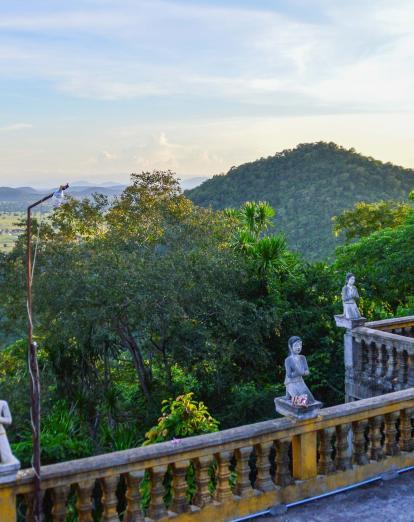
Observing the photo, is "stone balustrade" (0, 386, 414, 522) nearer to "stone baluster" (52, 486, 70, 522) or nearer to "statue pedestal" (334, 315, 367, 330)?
"stone baluster" (52, 486, 70, 522)

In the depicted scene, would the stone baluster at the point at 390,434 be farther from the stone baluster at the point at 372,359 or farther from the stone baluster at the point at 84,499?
the stone baluster at the point at 372,359

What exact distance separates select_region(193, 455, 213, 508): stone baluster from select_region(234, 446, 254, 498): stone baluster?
0.32 metres

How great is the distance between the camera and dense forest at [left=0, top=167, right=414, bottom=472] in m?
13.2

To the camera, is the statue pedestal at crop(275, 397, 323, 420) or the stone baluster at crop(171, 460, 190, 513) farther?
the statue pedestal at crop(275, 397, 323, 420)

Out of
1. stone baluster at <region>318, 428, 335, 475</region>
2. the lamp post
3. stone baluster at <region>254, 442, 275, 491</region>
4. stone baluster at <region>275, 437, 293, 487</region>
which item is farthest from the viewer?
stone baluster at <region>318, 428, 335, 475</region>

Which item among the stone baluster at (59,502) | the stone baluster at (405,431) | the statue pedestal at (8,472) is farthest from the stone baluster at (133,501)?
the stone baluster at (405,431)

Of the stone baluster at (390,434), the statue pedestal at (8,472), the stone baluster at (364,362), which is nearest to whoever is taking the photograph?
the statue pedestal at (8,472)

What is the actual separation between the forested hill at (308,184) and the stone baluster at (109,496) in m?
38.7

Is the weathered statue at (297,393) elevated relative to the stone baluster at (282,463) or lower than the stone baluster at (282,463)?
elevated

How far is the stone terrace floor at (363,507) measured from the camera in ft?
17.4

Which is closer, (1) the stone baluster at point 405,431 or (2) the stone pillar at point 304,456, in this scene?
(2) the stone pillar at point 304,456

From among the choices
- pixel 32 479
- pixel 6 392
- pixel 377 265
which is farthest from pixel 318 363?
pixel 32 479

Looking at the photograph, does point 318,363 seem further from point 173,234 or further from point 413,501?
point 413,501

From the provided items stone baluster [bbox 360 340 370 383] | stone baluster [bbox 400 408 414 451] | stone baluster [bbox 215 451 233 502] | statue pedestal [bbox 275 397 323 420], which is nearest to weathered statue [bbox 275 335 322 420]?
statue pedestal [bbox 275 397 323 420]
